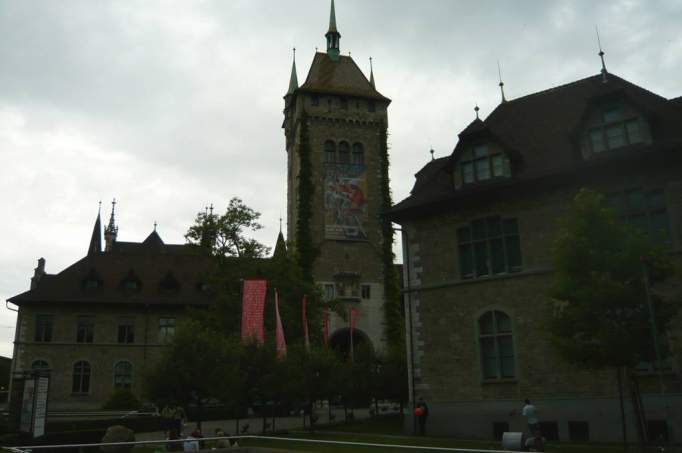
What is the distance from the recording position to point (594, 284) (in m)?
16.2

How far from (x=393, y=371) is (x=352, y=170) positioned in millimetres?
25548

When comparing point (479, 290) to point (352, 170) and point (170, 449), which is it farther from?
point (352, 170)

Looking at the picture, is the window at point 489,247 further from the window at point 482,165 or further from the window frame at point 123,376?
the window frame at point 123,376

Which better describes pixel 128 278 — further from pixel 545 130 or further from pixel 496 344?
pixel 545 130

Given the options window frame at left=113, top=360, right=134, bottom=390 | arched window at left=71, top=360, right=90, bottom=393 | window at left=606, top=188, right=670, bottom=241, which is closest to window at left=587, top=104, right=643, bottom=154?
window at left=606, top=188, right=670, bottom=241

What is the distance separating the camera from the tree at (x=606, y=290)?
627 inches

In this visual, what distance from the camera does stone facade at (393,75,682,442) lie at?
19.8m

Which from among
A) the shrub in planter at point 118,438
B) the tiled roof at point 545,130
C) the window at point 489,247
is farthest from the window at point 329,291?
the shrub in planter at point 118,438

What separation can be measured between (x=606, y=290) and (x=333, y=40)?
52.8m

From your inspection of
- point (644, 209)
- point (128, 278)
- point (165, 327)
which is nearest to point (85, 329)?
A: point (128, 278)

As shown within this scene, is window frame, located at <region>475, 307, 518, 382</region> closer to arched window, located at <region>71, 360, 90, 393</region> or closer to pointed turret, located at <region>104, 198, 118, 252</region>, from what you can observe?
arched window, located at <region>71, 360, 90, 393</region>

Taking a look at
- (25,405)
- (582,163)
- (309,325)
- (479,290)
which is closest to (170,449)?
(25,405)

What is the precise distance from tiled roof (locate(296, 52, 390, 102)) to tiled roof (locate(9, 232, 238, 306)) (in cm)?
1906

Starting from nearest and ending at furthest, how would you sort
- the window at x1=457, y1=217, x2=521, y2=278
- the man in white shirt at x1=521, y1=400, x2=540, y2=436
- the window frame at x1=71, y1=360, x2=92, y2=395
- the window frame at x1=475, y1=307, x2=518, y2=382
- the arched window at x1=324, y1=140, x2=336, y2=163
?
the man in white shirt at x1=521, y1=400, x2=540, y2=436
the window frame at x1=475, y1=307, x2=518, y2=382
the window at x1=457, y1=217, x2=521, y2=278
the window frame at x1=71, y1=360, x2=92, y2=395
the arched window at x1=324, y1=140, x2=336, y2=163
